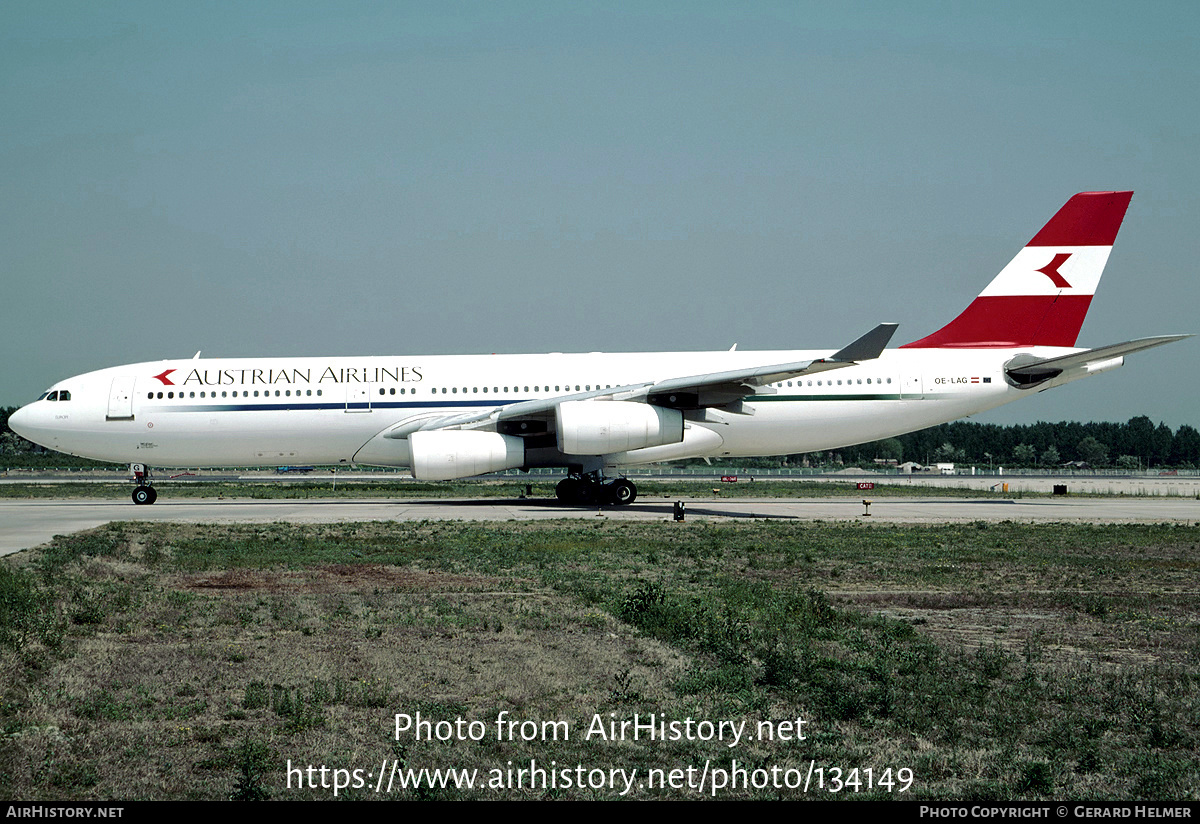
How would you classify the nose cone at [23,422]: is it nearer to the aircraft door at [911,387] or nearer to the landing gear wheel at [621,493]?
the landing gear wheel at [621,493]

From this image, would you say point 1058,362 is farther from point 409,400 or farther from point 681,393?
point 409,400

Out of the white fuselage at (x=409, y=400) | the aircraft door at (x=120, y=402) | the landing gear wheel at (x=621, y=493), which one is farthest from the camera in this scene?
the aircraft door at (x=120, y=402)

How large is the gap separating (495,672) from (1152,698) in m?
4.48

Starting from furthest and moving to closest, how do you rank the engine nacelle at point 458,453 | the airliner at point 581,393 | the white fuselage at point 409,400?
1. the white fuselage at point 409,400
2. the airliner at point 581,393
3. the engine nacelle at point 458,453

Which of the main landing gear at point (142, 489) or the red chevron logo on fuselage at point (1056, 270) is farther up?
the red chevron logo on fuselage at point (1056, 270)

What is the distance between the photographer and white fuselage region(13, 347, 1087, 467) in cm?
2564

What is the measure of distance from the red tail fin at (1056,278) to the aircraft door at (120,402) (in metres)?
23.1

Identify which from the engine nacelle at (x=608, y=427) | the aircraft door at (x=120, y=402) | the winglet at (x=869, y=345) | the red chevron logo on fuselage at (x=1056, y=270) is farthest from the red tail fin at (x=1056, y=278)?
the aircraft door at (x=120, y=402)

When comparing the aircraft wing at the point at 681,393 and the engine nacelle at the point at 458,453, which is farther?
the engine nacelle at the point at 458,453

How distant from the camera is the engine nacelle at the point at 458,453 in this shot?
22625 mm

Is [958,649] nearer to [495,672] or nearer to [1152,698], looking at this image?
[1152,698]

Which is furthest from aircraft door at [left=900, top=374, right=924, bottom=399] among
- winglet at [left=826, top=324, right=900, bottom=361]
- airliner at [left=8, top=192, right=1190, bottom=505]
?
winglet at [left=826, top=324, right=900, bottom=361]
